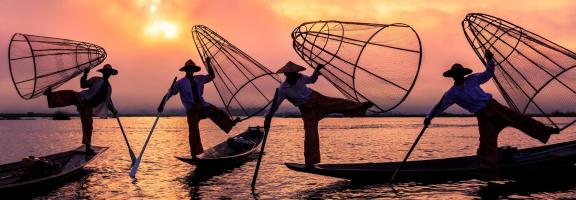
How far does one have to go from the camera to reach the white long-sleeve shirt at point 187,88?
1329 cm

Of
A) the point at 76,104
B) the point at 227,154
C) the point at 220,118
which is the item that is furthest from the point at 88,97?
the point at 227,154

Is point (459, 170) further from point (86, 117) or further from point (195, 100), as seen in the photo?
point (86, 117)

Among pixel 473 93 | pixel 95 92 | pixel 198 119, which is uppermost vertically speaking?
pixel 95 92

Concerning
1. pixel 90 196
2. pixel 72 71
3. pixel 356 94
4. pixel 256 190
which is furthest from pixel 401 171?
pixel 72 71

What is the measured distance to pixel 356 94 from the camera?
10734 millimetres

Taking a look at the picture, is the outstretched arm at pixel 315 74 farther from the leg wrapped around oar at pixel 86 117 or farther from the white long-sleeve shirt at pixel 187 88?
the leg wrapped around oar at pixel 86 117

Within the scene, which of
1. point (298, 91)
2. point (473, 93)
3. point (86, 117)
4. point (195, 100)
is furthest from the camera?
point (86, 117)

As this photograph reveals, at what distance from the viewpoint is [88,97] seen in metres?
14.3

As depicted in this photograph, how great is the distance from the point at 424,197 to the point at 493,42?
456 cm

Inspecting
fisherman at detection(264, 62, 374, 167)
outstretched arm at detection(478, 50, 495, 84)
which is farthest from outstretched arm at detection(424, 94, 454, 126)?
fisherman at detection(264, 62, 374, 167)

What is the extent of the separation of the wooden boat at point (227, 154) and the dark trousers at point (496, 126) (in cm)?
701

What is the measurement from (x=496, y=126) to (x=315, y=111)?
147 inches

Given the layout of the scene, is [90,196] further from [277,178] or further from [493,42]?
[493,42]

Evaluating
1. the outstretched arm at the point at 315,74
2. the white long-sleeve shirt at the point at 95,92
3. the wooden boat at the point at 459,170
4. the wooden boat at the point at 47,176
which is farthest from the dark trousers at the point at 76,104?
the outstretched arm at the point at 315,74
